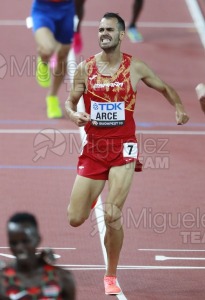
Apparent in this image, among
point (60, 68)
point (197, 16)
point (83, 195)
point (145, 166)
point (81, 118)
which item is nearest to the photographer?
point (81, 118)

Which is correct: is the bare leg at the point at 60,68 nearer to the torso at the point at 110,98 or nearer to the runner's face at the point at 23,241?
the torso at the point at 110,98

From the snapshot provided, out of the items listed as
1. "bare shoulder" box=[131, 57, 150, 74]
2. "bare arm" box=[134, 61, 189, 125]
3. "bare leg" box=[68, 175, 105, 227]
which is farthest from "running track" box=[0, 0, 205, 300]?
"bare shoulder" box=[131, 57, 150, 74]

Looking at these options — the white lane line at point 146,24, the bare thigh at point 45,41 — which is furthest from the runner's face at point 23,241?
the white lane line at point 146,24

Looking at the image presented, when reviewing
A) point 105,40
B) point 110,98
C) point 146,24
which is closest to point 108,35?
point 105,40

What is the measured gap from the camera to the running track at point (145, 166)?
10.4 metres

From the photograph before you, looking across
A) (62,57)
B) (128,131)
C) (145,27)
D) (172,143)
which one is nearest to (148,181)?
(172,143)

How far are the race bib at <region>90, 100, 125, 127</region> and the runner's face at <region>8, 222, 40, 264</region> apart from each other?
3.94 meters

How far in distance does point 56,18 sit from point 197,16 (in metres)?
5.36

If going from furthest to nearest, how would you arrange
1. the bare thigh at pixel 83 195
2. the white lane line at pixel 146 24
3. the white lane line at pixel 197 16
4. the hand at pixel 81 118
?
1. the white lane line at pixel 146 24
2. the white lane line at pixel 197 16
3. the bare thigh at pixel 83 195
4. the hand at pixel 81 118

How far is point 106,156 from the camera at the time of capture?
372 inches

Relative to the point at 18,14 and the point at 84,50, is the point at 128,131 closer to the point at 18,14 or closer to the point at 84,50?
the point at 84,50

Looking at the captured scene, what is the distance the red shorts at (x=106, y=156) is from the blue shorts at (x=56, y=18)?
4999mm

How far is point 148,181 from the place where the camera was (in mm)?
13031

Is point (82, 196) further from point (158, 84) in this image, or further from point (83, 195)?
point (158, 84)
